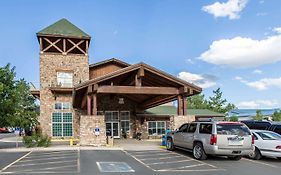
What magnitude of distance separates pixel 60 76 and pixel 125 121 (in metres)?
8.19

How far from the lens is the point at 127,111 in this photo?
111 ft

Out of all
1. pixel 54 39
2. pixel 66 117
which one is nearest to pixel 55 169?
pixel 66 117

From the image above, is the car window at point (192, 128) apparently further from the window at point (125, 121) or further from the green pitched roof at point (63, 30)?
the green pitched roof at point (63, 30)

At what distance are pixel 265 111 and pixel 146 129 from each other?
142 feet

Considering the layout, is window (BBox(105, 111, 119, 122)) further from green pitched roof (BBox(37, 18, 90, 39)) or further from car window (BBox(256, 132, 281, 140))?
car window (BBox(256, 132, 281, 140))

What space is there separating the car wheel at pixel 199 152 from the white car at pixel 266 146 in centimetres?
222

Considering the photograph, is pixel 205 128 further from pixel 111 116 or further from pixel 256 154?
pixel 111 116

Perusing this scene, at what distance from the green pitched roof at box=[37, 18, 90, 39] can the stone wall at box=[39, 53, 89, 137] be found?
2.07 metres

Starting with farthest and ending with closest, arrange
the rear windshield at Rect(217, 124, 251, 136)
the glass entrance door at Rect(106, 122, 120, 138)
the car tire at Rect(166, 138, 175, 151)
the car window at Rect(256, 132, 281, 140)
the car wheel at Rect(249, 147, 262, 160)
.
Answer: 1. the glass entrance door at Rect(106, 122, 120, 138)
2. the car tire at Rect(166, 138, 175, 151)
3. the car window at Rect(256, 132, 281, 140)
4. the car wheel at Rect(249, 147, 262, 160)
5. the rear windshield at Rect(217, 124, 251, 136)

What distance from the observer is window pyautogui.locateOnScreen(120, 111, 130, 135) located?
33469mm

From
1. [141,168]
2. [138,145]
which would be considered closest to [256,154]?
[141,168]

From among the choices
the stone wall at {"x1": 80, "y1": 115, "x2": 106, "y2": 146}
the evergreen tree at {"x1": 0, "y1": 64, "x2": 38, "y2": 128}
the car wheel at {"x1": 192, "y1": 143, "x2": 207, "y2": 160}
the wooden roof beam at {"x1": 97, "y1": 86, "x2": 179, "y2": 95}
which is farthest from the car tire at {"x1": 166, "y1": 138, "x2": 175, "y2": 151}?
the evergreen tree at {"x1": 0, "y1": 64, "x2": 38, "y2": 128}

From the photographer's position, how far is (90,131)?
20.9 metres

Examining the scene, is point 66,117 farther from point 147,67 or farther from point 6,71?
point 147,67
